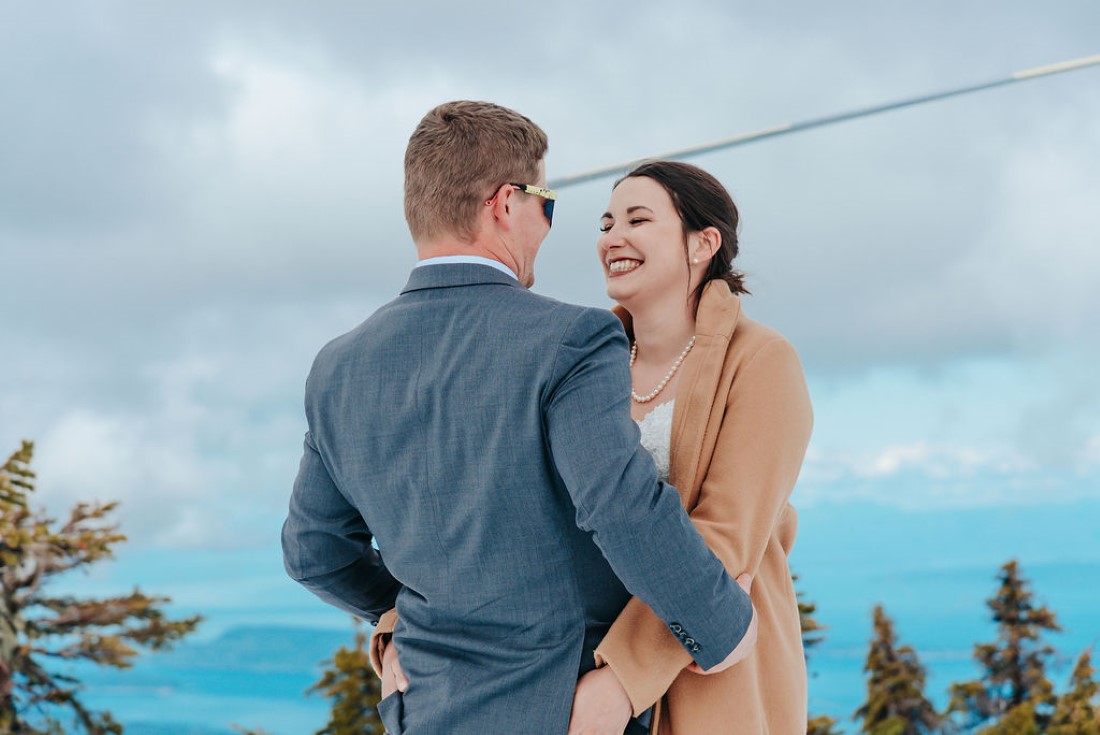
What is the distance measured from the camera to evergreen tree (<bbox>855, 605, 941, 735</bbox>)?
1190cm

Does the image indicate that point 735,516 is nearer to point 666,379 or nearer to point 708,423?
point 708,423

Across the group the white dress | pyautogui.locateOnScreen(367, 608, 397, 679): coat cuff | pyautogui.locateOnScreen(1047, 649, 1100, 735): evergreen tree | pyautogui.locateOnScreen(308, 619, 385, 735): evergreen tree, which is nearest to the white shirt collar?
the white dress

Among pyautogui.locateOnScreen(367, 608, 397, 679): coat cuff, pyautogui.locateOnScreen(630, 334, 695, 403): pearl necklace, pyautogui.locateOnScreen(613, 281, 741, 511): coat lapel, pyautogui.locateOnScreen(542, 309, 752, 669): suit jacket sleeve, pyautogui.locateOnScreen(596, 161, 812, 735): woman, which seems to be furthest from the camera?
pyautogui.locateOnScreen(630, 334, 695, 403): pearl necklace

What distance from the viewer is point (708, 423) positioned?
2.33 metres

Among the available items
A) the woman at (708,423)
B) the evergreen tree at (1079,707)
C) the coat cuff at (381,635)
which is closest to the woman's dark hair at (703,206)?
the woman at (708,423)

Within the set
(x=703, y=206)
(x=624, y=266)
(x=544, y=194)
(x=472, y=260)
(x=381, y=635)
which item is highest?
(x=703, y=206)

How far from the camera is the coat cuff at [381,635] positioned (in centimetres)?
244

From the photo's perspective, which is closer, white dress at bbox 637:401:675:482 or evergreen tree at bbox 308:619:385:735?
white dress at bbox 637:401:675:482

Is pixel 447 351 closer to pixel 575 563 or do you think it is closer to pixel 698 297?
pixel 575 563

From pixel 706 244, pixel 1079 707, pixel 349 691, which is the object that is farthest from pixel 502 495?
pixel 1079 707

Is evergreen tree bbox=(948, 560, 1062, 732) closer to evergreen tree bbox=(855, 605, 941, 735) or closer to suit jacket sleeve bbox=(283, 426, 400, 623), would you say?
evergreen tree bbox=(855, 605, 941, 735)

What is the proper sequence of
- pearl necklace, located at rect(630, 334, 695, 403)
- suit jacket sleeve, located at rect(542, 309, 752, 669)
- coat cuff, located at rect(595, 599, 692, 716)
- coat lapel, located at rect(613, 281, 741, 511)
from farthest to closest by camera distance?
pearl necklace, located at rect(630, 334, 695, 403)
coat lapel, located at rect(613, 281, 741, 511)
coat cuff, located at rect(595, 599, 692, 716)
suit jacket sleeve, located at rect(542, 309, 752, 669)

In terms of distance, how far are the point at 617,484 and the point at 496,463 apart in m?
0.21

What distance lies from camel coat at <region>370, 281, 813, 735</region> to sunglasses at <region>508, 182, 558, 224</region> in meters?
0.47
